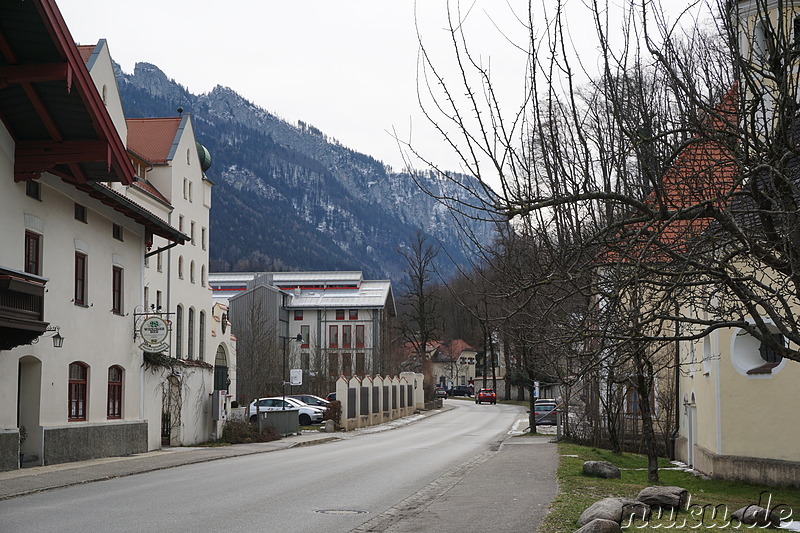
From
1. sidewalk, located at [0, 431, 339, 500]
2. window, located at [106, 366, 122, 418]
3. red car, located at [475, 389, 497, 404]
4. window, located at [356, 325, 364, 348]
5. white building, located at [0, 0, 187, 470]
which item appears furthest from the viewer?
window, located at [356, 325, 364, 348]

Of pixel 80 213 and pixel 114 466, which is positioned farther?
pixel 80 213

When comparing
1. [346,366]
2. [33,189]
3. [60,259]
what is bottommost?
[346,366]

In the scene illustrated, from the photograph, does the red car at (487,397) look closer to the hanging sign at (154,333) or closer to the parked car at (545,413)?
the parked car at (545,413)

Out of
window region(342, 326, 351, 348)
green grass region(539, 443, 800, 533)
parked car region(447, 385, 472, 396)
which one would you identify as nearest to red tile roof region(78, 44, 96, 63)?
green grass region(539, 443, 800, 533)

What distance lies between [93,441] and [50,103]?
30.8 feet

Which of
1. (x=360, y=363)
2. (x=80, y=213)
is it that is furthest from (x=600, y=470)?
(x=360, y=363)

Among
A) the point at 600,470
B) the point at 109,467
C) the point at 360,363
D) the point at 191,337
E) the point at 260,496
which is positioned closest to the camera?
the point at 260,496

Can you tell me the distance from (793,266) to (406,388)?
192 feet

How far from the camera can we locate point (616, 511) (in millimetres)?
10977

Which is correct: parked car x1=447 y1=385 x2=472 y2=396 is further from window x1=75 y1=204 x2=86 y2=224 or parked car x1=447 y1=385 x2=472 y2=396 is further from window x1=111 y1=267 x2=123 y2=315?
window x1=75 y1=204 x2=86 y2=224

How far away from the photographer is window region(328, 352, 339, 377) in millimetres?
70250

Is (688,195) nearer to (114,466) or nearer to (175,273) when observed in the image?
(114,466)

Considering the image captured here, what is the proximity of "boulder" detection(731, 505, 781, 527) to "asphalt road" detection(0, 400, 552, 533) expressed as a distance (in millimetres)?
4169

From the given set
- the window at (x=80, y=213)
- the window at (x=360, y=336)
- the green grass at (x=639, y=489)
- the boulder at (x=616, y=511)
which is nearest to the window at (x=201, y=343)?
the window at (x=80, y=213)
